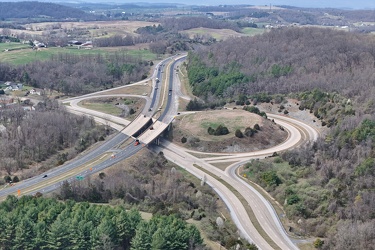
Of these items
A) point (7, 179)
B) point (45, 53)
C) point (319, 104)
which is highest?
point (45, 53)

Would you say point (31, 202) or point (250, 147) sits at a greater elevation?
point (31, 202)

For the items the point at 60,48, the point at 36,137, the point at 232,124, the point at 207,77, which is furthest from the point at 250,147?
the point at 60,48

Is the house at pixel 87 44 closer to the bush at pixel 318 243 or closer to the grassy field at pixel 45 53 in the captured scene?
the grassy field at pixel 45 53

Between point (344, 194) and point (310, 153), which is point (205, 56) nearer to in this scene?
point (310, 153)

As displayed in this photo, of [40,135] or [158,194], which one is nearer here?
[158,194]

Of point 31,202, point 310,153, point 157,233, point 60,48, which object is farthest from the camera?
point 60,48

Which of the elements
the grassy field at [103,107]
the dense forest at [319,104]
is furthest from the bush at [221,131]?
the grassy field at [103,107]

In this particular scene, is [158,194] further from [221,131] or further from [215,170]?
[221,131]

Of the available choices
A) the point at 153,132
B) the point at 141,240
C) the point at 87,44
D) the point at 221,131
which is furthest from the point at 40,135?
the point at 87,44
